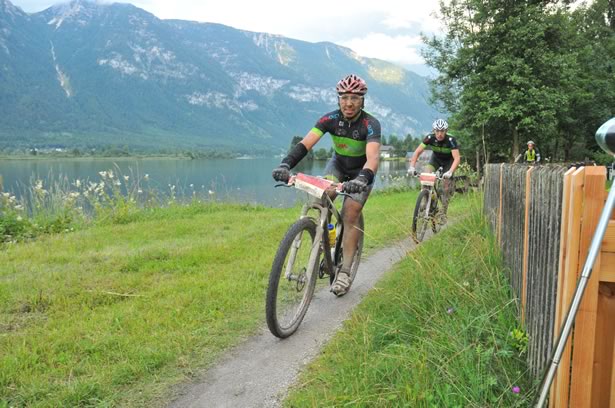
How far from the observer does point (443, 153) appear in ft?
31.4

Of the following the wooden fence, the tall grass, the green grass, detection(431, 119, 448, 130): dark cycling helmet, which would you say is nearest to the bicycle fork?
the green grass

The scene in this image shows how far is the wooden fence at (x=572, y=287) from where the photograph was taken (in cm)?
204

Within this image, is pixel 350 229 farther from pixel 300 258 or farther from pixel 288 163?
pixel 288 163

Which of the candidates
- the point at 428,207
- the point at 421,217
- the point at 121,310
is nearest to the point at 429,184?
the point at 428,207

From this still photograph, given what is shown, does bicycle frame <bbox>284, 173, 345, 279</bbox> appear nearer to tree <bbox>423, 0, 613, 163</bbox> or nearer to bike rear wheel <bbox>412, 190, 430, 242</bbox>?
bike rear wheel <bbox>412, 190, 430, 242</bbox>

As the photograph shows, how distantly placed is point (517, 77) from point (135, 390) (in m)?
27.1

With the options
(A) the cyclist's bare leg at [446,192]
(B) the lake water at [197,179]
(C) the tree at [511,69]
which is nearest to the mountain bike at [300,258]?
(A) the cyclist's bare leg at [446,192]

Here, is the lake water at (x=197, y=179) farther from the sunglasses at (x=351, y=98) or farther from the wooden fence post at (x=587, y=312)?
the wooden fence post at (x=587, y=312)

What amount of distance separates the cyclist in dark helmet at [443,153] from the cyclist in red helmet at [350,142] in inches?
147

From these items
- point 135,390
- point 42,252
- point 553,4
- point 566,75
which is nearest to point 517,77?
point 566,75

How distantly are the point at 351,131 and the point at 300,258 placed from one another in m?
1.76

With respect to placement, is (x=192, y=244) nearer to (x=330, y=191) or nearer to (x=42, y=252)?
(x=42, y=252)

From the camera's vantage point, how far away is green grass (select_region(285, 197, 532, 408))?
8.84 feet

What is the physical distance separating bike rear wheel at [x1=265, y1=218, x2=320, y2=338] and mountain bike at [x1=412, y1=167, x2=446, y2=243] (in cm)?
376
